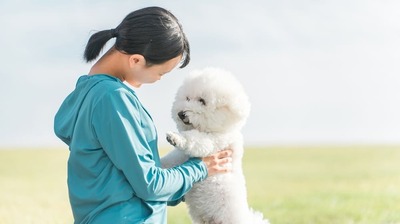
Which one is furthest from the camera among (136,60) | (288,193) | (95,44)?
(288,193)

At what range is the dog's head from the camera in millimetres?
1973

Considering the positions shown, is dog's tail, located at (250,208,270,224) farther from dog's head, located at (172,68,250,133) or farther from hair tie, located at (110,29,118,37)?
hair tie, located at (110,29,118,37)

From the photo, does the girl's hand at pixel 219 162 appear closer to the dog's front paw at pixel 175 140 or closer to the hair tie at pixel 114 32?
the dog's front paw at pixel 175 140

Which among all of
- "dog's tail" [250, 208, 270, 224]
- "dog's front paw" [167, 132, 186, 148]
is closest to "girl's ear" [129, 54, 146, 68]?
"dog's front paw" [167, 132, 186, 148]

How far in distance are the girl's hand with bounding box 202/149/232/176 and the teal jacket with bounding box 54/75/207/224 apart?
0.12 meters

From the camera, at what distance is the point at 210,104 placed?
1974mm

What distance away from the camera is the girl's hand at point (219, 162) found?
1903 millimetres

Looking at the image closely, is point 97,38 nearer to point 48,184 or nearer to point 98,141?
point 98,141

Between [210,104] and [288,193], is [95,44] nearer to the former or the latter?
[210,104]

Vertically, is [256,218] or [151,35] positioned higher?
[151,35]

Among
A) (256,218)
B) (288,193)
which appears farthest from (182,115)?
→ (288,193)

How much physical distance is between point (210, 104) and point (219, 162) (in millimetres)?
181

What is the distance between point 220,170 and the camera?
194cm

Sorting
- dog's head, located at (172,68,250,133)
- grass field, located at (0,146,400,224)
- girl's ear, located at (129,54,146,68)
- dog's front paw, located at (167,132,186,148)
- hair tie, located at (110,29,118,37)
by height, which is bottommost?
grass field, located at (0,146,400,224)
